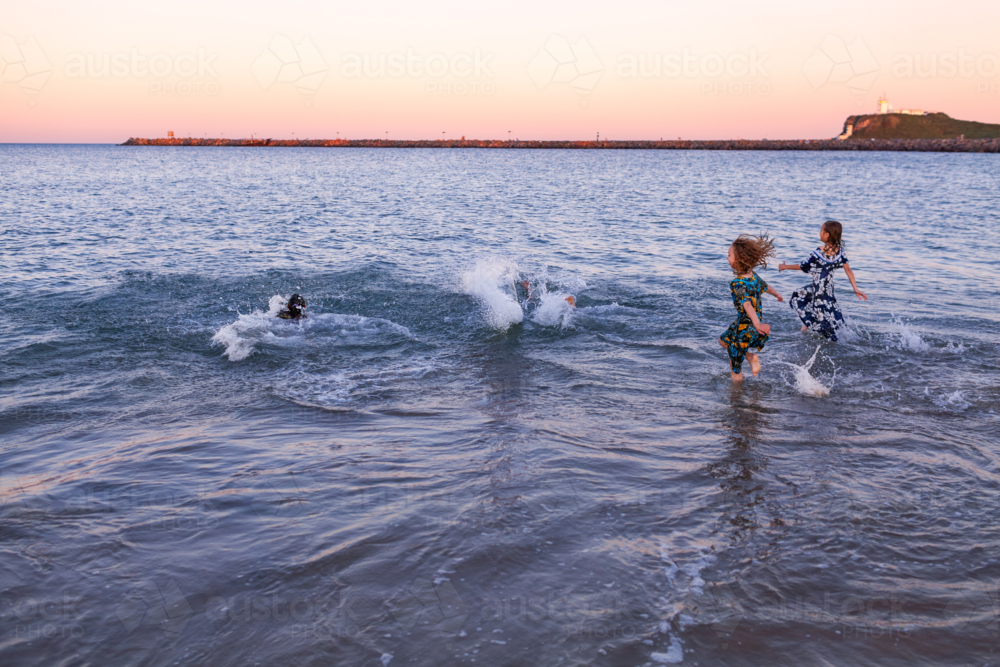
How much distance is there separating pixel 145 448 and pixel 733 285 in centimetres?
627

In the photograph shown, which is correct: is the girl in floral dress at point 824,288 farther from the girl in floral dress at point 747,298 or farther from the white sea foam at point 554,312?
the white sea foam at point 554,312

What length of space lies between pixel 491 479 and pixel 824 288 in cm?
675

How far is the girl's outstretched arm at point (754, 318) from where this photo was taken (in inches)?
278

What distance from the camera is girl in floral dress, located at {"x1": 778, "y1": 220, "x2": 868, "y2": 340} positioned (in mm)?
9281

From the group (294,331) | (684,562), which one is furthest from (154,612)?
(294,331)

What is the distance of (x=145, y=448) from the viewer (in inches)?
240

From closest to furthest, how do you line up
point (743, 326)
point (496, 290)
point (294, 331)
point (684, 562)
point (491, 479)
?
point (684, 562) → point (491, 479) → point (743, 326) → point (294, 331) → point (496, 290)

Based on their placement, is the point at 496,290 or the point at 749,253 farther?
the point at 496,290

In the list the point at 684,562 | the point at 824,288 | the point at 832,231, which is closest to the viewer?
the point at 684,562

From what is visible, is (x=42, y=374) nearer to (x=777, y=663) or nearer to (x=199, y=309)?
(x=199, y=309)

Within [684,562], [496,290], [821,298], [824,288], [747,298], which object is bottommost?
[684,562]

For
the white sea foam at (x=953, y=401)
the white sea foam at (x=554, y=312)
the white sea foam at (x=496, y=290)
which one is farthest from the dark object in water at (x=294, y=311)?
the white sea foam at (x=953, y=401)

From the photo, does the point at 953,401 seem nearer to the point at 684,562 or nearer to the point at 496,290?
the point at 684,562

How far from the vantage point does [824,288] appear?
9.57 meters
